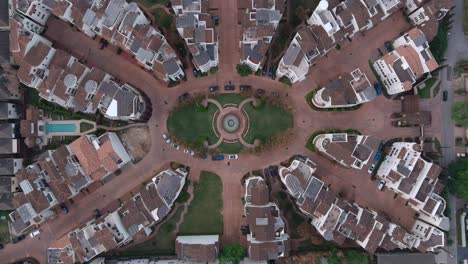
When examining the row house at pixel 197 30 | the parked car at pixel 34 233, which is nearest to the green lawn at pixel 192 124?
the row house at pixel 197 30

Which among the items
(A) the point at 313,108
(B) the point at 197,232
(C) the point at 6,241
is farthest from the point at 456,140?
(C) the point at 6,241

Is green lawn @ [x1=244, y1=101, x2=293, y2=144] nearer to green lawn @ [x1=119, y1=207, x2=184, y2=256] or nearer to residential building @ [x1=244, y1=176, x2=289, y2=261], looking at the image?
residential building @ [x1=244, y1=176, x2=289, y2=261]

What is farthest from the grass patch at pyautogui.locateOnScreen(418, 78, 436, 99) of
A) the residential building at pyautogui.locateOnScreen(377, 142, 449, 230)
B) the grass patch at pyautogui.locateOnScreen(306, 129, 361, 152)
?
the grass patch at pyautogui.locateOnScreen(306, 129, 361, 152)

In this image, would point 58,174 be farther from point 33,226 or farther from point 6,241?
point 6,241

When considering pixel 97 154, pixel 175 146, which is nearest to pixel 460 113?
pixel 175 146

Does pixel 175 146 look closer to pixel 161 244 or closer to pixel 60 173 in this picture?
pixel 161 244
